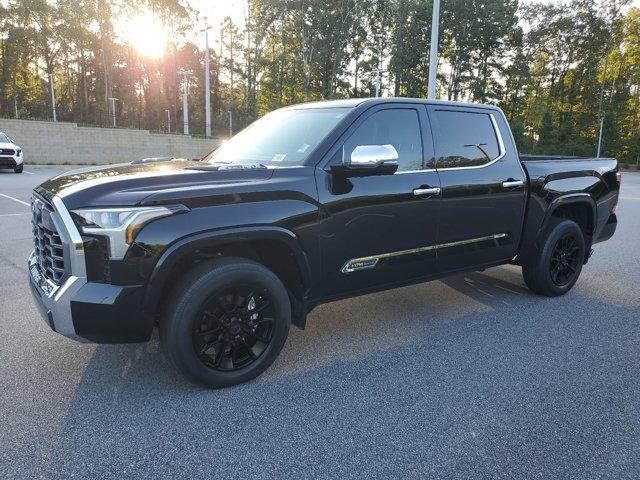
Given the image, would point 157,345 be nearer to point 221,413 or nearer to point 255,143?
point 221,413

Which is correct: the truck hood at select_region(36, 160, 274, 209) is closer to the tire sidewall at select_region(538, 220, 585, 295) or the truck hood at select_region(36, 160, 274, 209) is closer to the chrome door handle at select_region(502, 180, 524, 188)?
the chrome door handle at select_region(502, 180, 524, 188)

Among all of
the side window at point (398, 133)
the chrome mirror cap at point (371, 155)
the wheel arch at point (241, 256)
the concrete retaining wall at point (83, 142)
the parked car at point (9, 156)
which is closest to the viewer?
the wheel arch at point (241, 256)

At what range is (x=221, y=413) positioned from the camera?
109 inches

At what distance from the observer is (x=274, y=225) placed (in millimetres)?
2980

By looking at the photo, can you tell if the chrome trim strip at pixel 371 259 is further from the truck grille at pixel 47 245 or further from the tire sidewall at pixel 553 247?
the truck grille at pixel 47 245

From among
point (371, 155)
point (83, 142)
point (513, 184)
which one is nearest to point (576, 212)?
point (513, 184)

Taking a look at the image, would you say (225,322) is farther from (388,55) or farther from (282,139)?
(388,55)

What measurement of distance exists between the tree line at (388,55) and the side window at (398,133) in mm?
44946

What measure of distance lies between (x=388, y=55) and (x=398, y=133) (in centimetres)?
5264

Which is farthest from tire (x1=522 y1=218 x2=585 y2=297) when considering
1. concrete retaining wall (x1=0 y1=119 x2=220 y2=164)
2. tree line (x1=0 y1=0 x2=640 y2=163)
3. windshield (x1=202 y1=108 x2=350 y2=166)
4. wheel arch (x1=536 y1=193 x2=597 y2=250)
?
tree line (x1=0 y1=0 x2=640 y2=163)

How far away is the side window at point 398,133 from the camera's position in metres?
3.53

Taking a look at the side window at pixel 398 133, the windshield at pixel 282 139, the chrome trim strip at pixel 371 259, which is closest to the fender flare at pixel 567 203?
the chrome trim strip at pixel 371 259

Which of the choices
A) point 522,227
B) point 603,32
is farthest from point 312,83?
point 522,227

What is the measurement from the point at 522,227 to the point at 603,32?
58.5 meters
